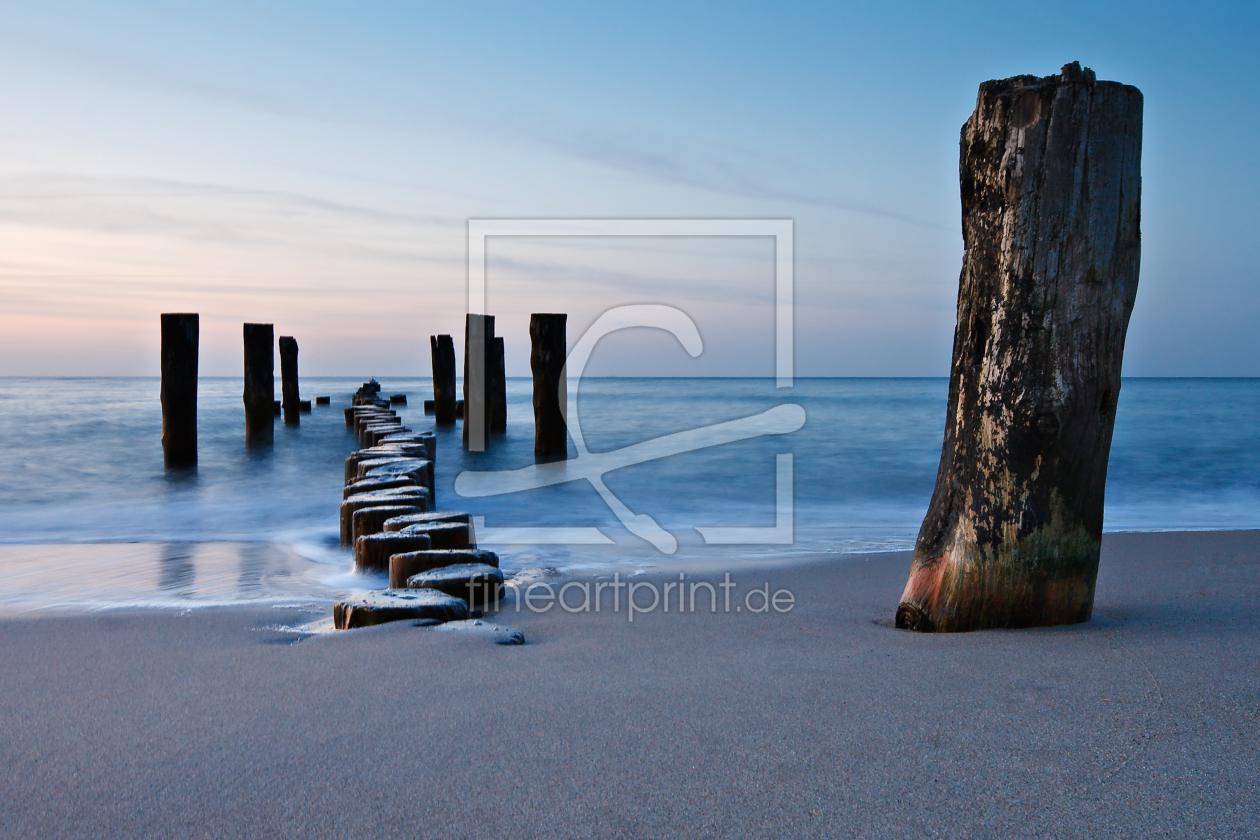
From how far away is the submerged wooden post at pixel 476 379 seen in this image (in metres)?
14.0

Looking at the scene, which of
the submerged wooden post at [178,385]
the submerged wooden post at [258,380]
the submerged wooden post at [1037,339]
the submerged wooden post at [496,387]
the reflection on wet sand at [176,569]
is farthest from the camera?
the submerged wooden post at [496,387]

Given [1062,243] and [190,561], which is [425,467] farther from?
[1062,243]

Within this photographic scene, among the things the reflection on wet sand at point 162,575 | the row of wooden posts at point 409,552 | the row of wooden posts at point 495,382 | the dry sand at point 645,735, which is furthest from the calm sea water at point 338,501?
the dry sand at point 645,735

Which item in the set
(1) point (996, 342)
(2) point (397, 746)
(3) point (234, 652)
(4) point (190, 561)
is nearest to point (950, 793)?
(2) point (397, 746)

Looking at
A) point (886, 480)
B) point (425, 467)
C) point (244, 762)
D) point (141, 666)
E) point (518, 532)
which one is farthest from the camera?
point (886, 480)

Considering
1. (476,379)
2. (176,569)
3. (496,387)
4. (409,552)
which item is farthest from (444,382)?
(409,552)

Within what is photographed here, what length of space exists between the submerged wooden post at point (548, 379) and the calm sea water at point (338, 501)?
89 cm

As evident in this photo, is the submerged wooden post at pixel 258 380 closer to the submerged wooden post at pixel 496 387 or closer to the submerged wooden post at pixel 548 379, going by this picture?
the submerged wooden post at pixel 496 387

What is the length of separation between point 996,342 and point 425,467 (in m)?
4.78

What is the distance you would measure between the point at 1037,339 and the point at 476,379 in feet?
39.4

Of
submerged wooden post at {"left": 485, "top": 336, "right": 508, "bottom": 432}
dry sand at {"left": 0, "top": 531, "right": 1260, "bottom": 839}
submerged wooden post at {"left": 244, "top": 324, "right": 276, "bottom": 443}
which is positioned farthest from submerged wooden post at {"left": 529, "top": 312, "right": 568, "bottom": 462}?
dry sand at {"left": 0, "top": 531, "right": 1260, "bottom": 839}

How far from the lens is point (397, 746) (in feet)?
5.90

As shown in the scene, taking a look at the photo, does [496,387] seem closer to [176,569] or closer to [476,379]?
[476,379]

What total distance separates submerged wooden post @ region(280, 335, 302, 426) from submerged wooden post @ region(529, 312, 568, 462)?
9.76m
